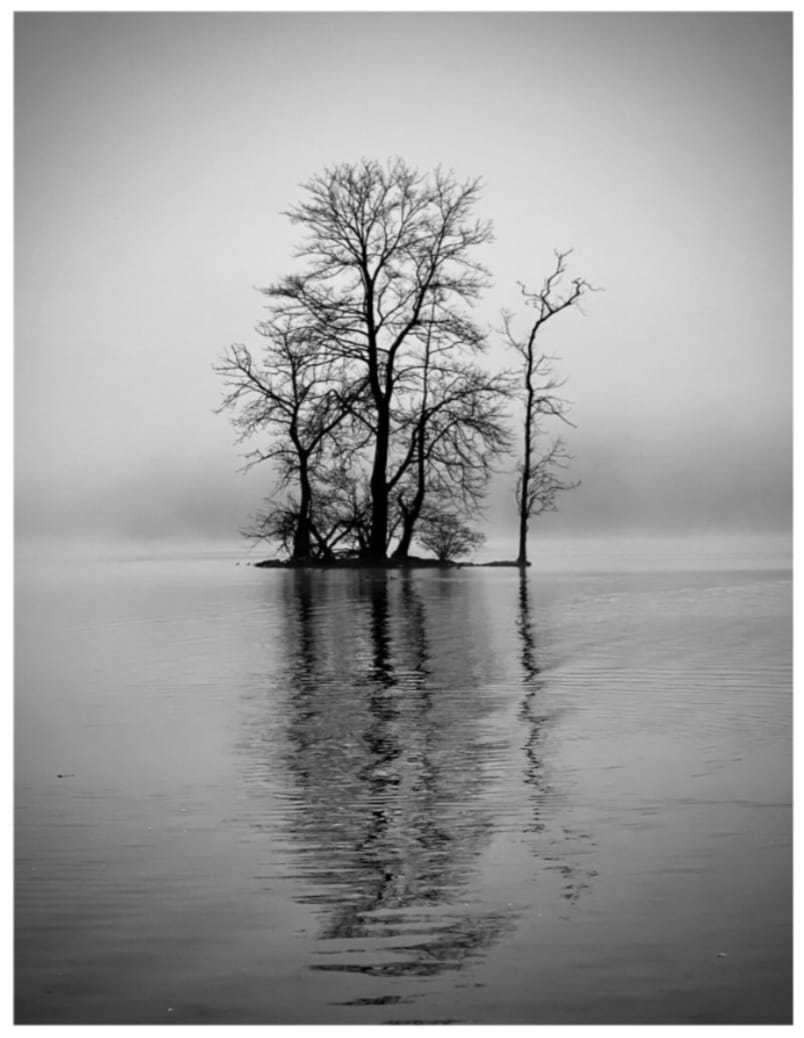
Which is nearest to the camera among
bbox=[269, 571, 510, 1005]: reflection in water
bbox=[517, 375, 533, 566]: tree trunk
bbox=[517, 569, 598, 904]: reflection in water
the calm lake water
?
the calm lake water

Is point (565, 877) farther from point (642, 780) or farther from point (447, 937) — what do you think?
point (642, 780)

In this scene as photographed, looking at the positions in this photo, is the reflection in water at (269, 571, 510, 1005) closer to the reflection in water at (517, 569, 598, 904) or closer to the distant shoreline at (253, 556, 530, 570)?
→ the reflection in water at (517, 569, 598, 904)

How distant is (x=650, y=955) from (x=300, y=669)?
7239 millimetres

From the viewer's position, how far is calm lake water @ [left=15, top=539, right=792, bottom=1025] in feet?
11.5

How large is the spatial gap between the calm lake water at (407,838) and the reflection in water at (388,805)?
2 cm

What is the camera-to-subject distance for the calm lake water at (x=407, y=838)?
3.49 metres

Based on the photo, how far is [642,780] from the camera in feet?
19.9

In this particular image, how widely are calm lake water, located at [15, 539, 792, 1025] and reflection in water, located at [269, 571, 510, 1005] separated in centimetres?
2

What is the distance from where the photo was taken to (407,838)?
4973 millimetres

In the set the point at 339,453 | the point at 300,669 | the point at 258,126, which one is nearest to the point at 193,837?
the point at 300,669

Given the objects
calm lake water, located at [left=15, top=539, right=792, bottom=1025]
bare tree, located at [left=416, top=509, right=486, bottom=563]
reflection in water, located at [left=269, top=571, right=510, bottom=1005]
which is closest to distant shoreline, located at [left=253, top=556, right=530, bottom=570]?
bare tree, located at [left=416, top=509, right=486, bottom=563]

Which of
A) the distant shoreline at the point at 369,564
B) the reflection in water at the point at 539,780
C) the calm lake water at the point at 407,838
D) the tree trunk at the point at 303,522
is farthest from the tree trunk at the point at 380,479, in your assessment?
the calm lake water at the point at 407,838

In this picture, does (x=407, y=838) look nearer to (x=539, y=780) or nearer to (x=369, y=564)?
(x=539, y=780)

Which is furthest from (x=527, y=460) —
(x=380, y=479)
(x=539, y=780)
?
(x=539, y=780)
